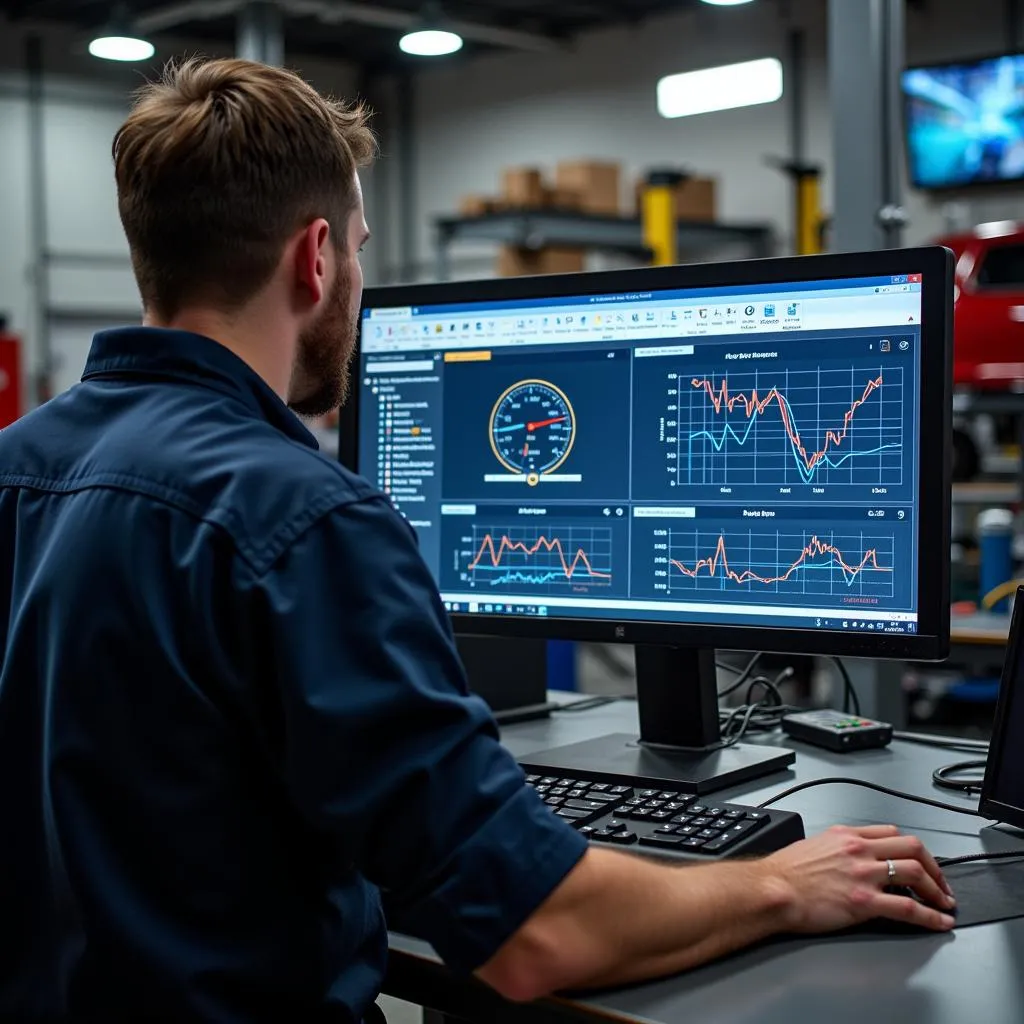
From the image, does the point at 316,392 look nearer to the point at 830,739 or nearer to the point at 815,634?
the point at 815,634

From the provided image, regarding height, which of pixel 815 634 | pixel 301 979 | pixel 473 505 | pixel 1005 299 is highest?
pixel 1005 299

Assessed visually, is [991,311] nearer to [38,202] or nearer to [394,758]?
[394,758]

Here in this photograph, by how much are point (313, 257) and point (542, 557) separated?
54 cm

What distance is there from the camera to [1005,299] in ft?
19.1

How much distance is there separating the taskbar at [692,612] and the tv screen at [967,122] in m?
5.81

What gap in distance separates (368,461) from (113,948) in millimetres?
801

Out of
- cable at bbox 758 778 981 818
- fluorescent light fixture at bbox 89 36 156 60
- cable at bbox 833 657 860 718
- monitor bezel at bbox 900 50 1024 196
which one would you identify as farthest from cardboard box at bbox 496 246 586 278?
cable at bbox 758 778 981 818

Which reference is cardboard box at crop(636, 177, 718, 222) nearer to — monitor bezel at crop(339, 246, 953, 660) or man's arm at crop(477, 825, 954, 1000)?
monitor bezel at crop(339, 246, 953, 660)

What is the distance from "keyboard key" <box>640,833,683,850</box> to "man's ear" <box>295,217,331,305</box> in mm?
488

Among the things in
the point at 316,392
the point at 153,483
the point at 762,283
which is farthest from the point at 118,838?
the point at 762,283

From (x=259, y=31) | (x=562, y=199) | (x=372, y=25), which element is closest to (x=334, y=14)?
(x=259, y=31)

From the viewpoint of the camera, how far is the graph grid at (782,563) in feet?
4.04

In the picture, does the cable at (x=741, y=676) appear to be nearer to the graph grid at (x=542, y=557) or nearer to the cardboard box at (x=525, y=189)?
the graph grid at (x=542, y=557)

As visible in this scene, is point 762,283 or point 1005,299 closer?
point 762,283
